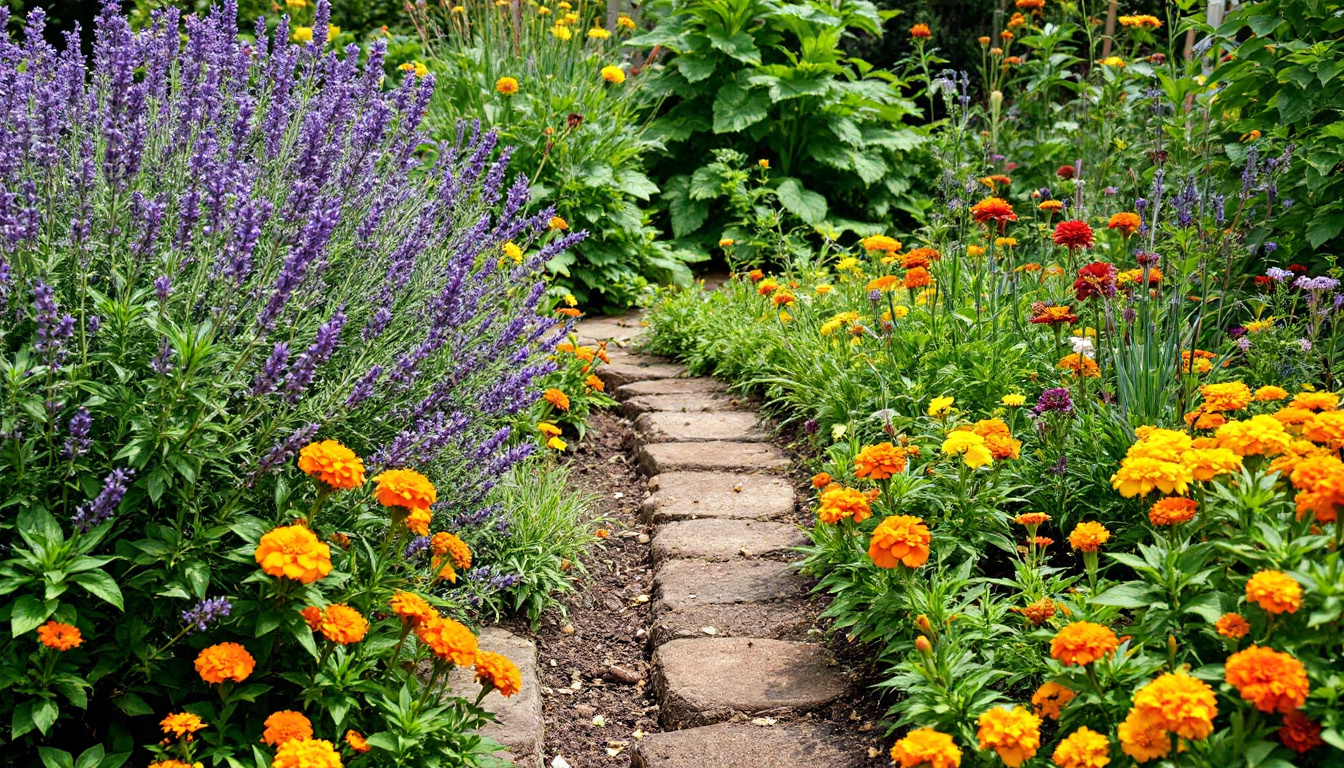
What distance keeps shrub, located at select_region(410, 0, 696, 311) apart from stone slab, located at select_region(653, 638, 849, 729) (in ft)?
9.32

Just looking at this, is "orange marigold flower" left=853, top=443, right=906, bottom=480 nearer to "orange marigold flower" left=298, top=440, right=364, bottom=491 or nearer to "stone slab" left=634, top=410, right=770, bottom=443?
"orange marigold flower" left=298, top=440, right=364, bottom=491

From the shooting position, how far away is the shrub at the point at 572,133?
5.61 m

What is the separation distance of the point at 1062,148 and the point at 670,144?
8.24ft

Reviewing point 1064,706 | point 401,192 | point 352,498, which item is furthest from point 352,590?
point 1064,706

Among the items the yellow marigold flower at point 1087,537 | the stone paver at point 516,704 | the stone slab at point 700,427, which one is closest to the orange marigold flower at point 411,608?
the stone paver at point 516,704

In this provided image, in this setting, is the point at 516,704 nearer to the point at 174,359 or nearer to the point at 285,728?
the point at 285,728

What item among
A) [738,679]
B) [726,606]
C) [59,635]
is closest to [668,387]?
[726,606]

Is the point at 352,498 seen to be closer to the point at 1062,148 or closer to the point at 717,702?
the point at 717,702

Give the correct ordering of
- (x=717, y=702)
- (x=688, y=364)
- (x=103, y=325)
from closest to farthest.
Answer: (x=103, y=325), (x=717, y=702), (x=688, y=364)

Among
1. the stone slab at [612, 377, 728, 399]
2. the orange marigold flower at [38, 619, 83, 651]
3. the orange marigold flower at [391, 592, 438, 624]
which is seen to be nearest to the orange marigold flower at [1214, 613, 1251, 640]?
the orange marigold flower at [391, 592, 438, 624]

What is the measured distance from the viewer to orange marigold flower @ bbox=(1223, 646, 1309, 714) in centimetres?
148

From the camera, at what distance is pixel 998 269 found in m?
3.99

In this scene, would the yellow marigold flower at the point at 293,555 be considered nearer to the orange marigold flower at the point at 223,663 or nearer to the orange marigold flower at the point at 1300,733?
the orange marigold flower at the point at 223,663

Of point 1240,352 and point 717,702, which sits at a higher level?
point 1240,352
